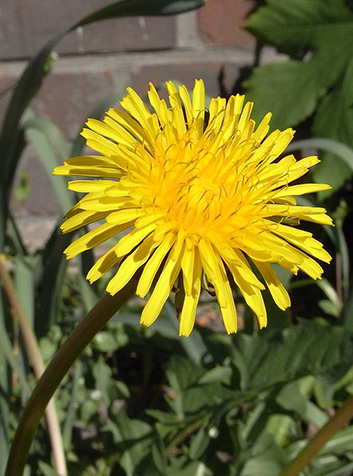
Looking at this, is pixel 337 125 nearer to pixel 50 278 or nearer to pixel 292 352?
pixel 292 352

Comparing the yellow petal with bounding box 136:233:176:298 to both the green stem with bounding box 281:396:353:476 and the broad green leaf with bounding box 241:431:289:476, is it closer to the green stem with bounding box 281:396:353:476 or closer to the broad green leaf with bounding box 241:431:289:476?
the green stem with bounding box 281:396:353:476

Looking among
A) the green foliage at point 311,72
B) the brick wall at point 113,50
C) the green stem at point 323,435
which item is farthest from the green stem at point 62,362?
the brick wall at point 113,50

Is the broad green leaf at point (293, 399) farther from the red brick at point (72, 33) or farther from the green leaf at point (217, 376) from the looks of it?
the red brick at point (72, 33)

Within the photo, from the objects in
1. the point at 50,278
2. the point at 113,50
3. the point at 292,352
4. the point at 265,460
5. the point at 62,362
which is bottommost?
the point at 265,460

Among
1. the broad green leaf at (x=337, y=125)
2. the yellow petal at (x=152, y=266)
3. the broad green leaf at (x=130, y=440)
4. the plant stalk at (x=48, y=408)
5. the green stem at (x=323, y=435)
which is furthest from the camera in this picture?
the broad green leaf at (x=337, y=125)

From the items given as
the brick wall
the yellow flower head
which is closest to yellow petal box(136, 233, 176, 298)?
the yellow flower head

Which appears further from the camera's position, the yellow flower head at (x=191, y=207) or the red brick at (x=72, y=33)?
the red brick at (x=72, y=33)

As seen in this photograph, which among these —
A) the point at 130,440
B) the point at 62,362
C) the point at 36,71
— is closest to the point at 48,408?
the point at 130,440
